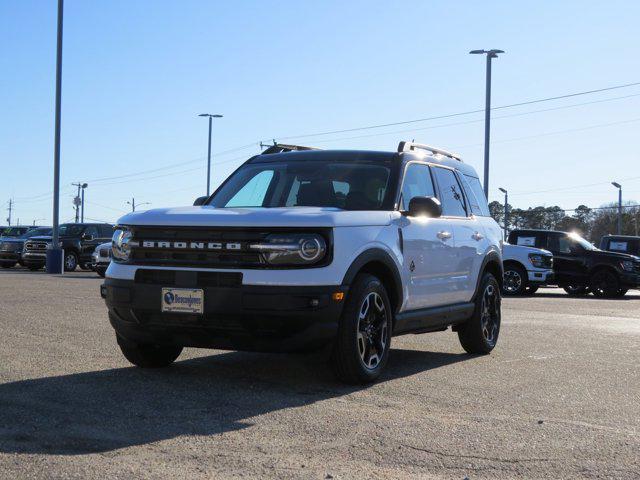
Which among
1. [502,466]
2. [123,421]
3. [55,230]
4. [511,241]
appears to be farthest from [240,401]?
[55,230]

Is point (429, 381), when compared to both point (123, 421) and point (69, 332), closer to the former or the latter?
point (123, 421)

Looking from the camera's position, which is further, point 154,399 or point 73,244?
point 73,244

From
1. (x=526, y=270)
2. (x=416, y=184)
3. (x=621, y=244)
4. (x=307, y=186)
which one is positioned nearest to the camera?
(x=307, y=186)

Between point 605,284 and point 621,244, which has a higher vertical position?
point 621,244

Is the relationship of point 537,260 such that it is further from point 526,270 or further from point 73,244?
point 73,244

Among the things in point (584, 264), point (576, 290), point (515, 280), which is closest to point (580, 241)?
point (584, 264)

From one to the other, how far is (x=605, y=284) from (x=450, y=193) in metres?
16.6

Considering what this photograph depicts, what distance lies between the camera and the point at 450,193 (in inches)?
347

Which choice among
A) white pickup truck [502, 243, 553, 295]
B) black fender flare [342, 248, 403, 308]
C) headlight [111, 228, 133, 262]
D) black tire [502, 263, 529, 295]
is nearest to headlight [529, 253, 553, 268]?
white pickup truck [502, 243, 553, 295]

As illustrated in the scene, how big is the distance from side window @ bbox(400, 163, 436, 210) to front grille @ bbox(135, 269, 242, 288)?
1897 mm

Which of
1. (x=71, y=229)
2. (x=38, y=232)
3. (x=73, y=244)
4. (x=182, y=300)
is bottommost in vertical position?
(x=182, y=300)

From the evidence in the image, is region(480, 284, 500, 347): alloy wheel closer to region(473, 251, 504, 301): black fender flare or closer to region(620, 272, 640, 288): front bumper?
region(473, 251, 504, 301): black fender flare

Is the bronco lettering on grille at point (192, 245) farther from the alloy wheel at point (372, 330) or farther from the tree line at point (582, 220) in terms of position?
the tree line at point (582, 220)

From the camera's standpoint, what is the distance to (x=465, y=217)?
8.94 m
